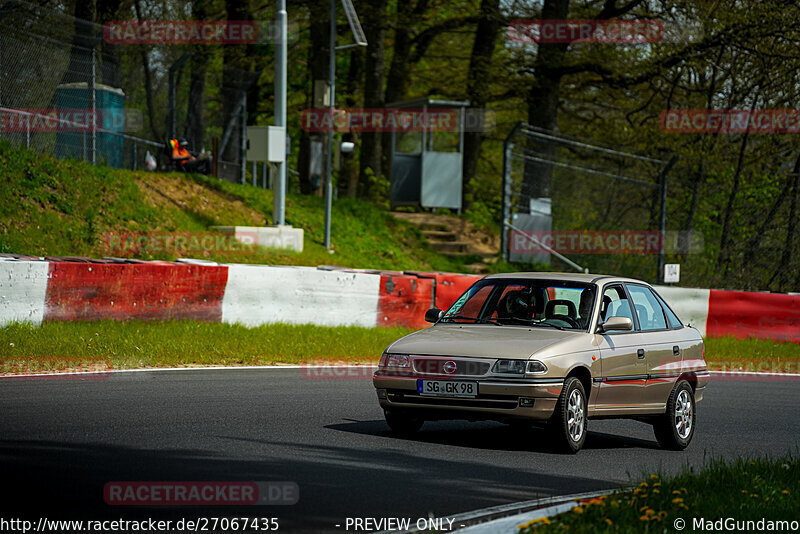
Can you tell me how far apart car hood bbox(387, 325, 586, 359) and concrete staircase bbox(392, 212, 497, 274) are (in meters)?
19.0

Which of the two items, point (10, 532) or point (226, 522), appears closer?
point (10, 532)

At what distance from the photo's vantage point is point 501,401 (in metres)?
8.94

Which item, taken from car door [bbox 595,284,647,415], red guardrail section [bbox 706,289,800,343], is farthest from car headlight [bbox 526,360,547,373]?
red guardrail section [bbox 706,289,800,343]

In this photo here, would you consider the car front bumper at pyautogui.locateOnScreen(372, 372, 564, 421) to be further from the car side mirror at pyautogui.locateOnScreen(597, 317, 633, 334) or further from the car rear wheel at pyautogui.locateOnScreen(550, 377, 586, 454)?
the car side mirror at pyautogui.locateOnScreen(597, 317, 633, 334)

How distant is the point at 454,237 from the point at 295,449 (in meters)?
22.8

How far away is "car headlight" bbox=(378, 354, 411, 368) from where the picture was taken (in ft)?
30.4

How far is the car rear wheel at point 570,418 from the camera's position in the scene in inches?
357

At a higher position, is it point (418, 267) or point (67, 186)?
point (67, 186)

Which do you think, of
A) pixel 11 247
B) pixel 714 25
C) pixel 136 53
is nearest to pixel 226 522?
pixel 11 247

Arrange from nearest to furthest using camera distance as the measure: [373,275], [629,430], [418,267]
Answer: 1. [629,430]
2. [373,275]
3. [418,267]

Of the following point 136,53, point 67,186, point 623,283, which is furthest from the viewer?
point 136,53

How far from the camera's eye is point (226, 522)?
19.9ft

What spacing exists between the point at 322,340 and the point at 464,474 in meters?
9.19

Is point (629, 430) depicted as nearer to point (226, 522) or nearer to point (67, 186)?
point (226, 522)
